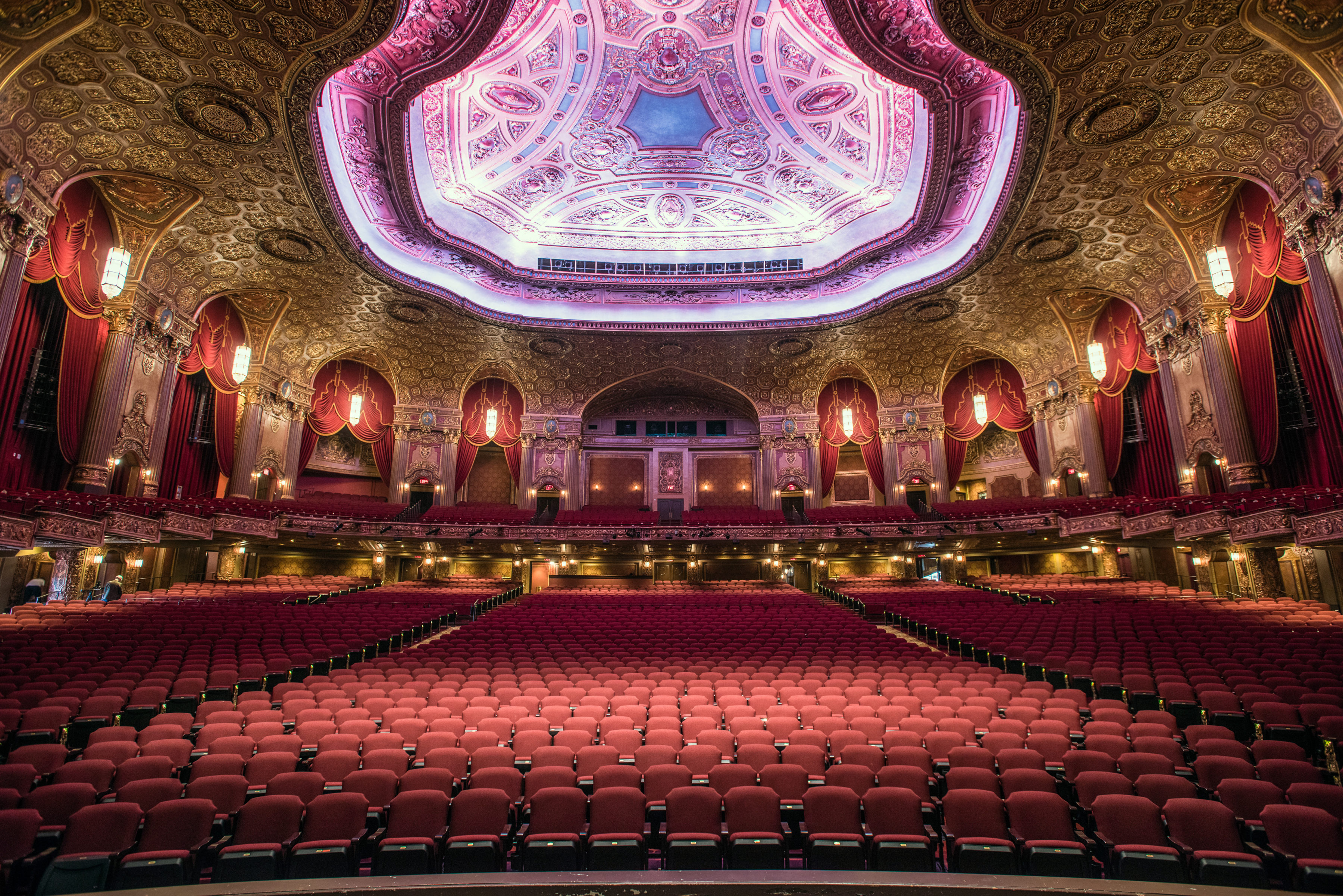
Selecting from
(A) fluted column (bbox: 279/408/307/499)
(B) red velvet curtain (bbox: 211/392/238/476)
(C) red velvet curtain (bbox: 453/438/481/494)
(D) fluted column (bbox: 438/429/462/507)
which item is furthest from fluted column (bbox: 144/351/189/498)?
(C) red velvet curtain (bbox: 453/438/481/494)

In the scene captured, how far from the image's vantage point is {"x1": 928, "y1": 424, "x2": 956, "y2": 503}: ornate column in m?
25.3

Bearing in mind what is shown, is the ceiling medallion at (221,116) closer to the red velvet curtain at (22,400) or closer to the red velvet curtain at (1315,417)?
the red velvet curtain at (22,400)

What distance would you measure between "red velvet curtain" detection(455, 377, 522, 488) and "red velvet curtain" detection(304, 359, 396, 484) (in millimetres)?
2950

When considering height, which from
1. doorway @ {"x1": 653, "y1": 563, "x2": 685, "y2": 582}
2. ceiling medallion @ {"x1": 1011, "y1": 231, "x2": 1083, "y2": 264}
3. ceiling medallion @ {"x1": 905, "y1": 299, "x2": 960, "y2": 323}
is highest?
ceiling medallion @ {"x1": 905, "y1": 299, "x2": 960, "y2": 323}

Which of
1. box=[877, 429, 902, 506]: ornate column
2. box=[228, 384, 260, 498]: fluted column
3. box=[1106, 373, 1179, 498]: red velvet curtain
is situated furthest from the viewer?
box=[877, 429, 902, 506]: ornate column

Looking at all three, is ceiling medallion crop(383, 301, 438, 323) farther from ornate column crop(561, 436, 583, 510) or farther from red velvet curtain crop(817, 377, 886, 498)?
red velvet curtain crop(817, 377, 886, 498)

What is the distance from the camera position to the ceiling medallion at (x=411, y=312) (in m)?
21.2

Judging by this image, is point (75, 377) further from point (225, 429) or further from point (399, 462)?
point (399, 462)

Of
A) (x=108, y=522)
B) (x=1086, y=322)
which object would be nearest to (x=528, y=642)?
(x=108, y=522)

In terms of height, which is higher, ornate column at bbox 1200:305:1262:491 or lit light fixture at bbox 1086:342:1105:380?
lit light fixture at bbox 1086:342:1105:380

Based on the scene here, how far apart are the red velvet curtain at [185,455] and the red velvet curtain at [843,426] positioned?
926 inches

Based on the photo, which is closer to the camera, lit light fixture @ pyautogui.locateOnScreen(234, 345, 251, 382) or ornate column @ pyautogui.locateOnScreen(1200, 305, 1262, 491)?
ornate column @ pyautogui.locateOnScreen(1200, 305, 1262, 491)

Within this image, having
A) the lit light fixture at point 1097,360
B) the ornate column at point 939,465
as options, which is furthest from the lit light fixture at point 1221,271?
the ornate column at point 939,465

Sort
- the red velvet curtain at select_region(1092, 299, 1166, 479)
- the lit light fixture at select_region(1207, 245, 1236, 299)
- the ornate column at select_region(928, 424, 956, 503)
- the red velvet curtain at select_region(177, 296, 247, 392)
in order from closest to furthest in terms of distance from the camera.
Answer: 1. the lit light fixture at select_region(1207, 245, 1236, 299)
2. the red velvet curtain at select_region(177, 296, 247, 392)
3. the red velvet curtain at select_region(1092, 299, 1166, 479)
4. the ornate column at select_region(928, 424, 956, 503)
